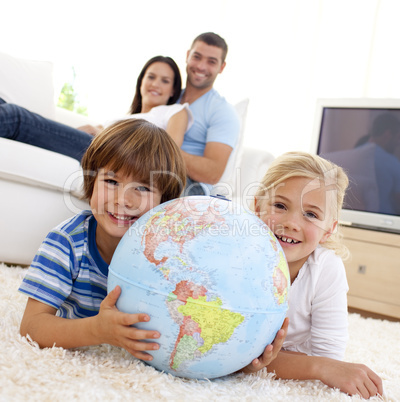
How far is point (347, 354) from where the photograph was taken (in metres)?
1.91

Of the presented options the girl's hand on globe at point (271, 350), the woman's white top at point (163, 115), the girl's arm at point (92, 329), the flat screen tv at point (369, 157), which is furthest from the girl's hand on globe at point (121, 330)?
the flat screen tv at point (369, 157)

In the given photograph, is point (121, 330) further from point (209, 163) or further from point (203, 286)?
point (209, 163)

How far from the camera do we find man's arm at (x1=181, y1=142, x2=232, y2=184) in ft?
8.11

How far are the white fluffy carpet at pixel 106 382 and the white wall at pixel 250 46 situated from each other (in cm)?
371

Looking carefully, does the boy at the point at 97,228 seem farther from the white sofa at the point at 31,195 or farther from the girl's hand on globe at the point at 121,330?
the white sofa at the point at 31,195

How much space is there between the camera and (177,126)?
2459 mm

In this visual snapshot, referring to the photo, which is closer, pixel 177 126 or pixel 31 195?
pixel 31 195

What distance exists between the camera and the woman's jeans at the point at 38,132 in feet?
7.51

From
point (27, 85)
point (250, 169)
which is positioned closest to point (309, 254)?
point (250, 169)

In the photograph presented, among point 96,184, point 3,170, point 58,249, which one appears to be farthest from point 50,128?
point 58,249

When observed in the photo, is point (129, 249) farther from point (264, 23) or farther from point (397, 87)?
point (264, 23)

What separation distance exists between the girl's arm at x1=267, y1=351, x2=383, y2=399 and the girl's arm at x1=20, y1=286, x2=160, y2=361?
0.47m

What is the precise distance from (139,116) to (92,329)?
1610 mm

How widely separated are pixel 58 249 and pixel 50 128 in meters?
1.35
